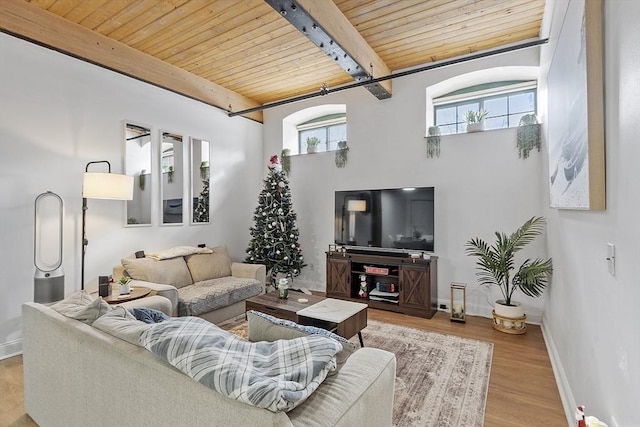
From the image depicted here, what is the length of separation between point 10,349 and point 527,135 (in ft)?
19.4

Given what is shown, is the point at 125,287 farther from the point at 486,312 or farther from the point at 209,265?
the point at 486,312

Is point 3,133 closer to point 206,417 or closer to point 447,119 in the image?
point 206,417

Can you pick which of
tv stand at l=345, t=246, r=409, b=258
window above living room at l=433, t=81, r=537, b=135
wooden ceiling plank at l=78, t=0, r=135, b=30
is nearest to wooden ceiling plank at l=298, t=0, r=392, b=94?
window above living room at l=433, t=81, r=537, b=135

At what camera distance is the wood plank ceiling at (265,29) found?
3098mm

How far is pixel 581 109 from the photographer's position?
1.57 meters

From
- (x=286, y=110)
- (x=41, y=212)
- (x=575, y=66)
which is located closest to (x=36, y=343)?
(x=41, y=212)

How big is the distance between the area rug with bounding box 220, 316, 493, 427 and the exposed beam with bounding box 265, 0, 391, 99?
3030 mm

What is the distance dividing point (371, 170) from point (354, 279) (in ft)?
5.54

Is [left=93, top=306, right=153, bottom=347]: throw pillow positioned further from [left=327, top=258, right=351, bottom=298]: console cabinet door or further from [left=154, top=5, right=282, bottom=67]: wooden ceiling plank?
[left=327, top=258, right=351, bottom=298]: console cabinet door

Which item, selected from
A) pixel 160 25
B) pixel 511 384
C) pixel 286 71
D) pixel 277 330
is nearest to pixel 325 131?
pixel 286 71

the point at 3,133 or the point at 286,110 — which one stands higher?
the point at 286,110

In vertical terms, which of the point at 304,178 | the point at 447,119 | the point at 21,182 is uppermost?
the point at 447,119

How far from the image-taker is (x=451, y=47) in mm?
3971

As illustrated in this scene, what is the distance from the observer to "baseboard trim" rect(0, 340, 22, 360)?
2.92 metres
